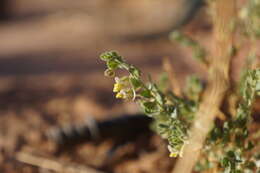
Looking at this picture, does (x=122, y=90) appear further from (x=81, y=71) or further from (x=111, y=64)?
(x=81, y=71)

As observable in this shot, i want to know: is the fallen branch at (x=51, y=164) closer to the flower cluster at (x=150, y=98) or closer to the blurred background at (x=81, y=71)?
the blurred background at (x=81, y=71)

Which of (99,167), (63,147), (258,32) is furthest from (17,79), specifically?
(258,32)

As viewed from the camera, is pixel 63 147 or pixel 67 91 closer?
pixel 63 147

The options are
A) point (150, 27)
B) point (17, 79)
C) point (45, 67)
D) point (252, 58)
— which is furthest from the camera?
point (150, 27)

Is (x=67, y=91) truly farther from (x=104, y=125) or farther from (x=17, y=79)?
(x=104, y=125)

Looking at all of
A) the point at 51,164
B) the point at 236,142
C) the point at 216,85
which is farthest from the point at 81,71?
the point at 236,142

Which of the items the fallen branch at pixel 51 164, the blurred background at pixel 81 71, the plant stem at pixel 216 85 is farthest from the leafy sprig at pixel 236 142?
the fallen branch at pixel 51 164
